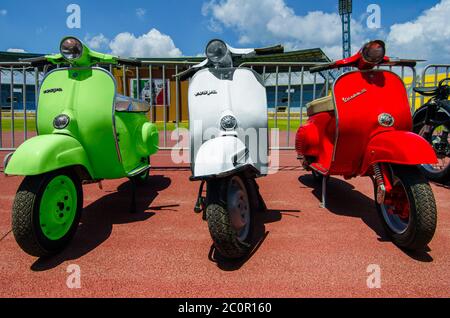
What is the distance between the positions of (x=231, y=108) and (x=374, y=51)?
1.19m

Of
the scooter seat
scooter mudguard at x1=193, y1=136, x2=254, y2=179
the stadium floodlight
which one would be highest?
the stadium floodlight

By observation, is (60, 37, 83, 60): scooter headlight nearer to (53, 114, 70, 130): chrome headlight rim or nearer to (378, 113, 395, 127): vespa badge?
(53, 114, 70, 130): chrome headlight rim

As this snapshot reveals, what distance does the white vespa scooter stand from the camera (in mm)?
1843

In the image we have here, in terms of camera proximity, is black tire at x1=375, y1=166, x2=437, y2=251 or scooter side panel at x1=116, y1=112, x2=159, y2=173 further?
scooter side panel at x1=116, y1=112, x2=159, y2=173

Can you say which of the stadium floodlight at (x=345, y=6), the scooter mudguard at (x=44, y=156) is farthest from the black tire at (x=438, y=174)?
the stadium floodlight at (x=345, y=6)

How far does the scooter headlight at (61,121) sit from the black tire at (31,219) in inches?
19.9

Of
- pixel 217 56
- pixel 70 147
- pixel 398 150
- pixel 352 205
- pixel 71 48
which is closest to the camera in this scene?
pixel 398 150

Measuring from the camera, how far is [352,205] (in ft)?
9.77

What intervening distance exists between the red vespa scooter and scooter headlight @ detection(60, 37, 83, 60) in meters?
2.09

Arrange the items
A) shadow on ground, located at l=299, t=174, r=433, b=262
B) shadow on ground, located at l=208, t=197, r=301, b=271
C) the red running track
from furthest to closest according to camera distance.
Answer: shadow on ground, located at l=299, t=174, r=433, b=262
shadow on ground, located at l=208, t=197, r=301, b=271
the red running track

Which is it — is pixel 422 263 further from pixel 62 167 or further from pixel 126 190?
pixel 126 190

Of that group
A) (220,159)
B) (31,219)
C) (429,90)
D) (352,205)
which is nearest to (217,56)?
(220,159)

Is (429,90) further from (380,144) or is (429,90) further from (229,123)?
(229,123)

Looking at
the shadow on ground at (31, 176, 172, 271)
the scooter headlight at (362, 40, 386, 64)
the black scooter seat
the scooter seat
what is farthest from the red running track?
the black scooter seat
